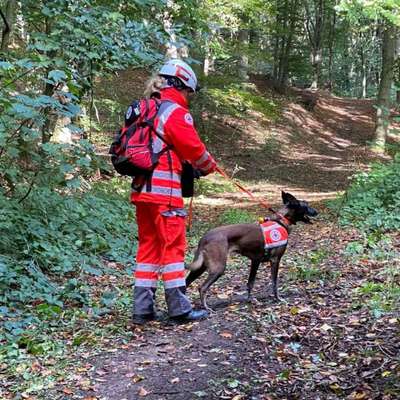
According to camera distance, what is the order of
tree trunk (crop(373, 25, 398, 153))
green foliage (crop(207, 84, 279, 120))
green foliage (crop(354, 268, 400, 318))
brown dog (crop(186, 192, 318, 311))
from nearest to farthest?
green foliage (crop(354, 268, 400, 318)) → brown dog (crop(186, 192, 318, 311)) → green foliage (crop(207, 84, 279, 120)) → tree trunk (crop(373, 25, 398, 153))

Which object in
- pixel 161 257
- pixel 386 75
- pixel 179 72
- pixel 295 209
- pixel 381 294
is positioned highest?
pixel 386 75

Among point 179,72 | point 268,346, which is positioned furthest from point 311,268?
point 179,72

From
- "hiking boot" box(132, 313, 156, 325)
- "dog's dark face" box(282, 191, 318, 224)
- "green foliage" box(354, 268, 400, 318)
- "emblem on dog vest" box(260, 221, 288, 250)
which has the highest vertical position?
"dog's dark face" box(282, 191, 318, 224)

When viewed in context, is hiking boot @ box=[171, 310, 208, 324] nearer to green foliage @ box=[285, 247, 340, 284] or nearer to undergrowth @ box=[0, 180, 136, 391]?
undergrowth @ box=[0, 180, 136, 391]

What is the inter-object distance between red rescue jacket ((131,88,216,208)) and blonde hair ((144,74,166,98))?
0.06 metres

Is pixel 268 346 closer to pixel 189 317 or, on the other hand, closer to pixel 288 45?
pixel 189 317

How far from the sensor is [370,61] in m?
46.1

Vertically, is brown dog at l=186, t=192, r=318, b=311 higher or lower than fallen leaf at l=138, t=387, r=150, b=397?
higher

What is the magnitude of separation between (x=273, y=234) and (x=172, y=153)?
1.54 metres

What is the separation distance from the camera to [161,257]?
533 centimetres

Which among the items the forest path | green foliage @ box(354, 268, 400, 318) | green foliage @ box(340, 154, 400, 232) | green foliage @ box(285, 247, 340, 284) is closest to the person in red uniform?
green foliage @ box(354, 268, 400, 318)

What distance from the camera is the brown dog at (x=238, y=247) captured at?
562cm

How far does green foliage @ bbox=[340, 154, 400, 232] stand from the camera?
9078 millimetres

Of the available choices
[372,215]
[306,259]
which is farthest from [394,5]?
[306,259]
